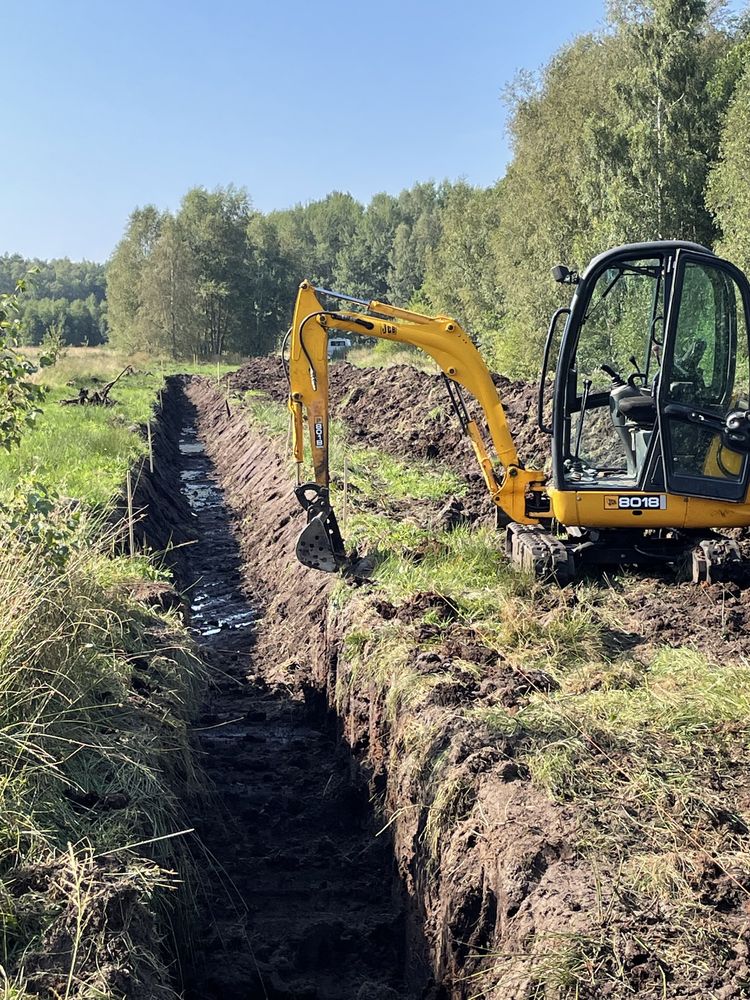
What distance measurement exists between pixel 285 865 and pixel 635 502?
4449mm

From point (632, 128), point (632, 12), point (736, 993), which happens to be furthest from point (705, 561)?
point (632, 12)

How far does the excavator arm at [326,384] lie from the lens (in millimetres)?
8688

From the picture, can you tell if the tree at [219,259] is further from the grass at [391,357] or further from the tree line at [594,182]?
the grass at [391,357]

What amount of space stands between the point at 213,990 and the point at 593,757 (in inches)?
90.8

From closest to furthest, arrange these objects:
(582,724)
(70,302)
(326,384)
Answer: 1. (582,724)
2. (326,384)
3. (70,302)

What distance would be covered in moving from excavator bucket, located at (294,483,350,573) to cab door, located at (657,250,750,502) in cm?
321

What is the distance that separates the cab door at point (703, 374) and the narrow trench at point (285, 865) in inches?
157

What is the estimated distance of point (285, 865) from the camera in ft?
18.3

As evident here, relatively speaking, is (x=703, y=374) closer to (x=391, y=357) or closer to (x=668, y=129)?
(x=668, y=129)

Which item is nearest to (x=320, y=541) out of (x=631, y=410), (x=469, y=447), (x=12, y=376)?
(x=631, y=410)

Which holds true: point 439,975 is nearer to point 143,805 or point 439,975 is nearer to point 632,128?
point 143,805

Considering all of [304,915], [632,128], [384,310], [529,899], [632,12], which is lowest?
[304,915]

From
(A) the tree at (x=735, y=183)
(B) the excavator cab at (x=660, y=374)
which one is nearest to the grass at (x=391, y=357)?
(A) the tree at (x=735, y=183)

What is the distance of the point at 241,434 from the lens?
66.6ft
